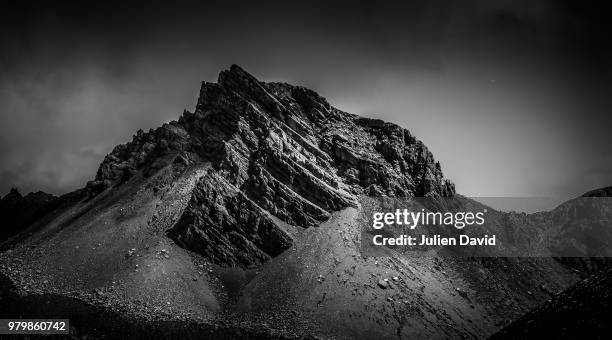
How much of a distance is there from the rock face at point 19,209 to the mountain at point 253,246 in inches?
213

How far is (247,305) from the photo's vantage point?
7500cm

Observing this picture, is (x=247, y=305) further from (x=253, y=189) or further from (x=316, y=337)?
(x=253, y=189)

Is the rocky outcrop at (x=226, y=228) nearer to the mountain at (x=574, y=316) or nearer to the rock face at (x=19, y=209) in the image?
the mountain at (x=574, y=316)

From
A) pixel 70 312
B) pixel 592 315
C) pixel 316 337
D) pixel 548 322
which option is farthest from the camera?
pixel 316 337

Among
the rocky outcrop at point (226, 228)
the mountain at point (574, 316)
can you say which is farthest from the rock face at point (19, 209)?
the mountain at point (574, 316)

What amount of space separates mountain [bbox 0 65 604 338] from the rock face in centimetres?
542

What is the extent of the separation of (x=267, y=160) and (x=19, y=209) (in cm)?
12982

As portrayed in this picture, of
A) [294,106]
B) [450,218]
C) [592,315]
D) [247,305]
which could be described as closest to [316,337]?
[247,305]

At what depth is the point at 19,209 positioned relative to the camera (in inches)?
6427

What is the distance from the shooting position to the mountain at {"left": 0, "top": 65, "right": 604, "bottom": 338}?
7019 centimetres

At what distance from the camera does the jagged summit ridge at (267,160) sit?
93.2 metres

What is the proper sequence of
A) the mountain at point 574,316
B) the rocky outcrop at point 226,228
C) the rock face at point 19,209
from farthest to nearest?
the rock face at point 19,209, the rocky outcrop at point 226,228, the mountain at point 574,316

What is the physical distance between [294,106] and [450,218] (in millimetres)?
68059

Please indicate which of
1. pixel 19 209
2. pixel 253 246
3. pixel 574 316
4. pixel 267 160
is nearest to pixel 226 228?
pixel 253 246
